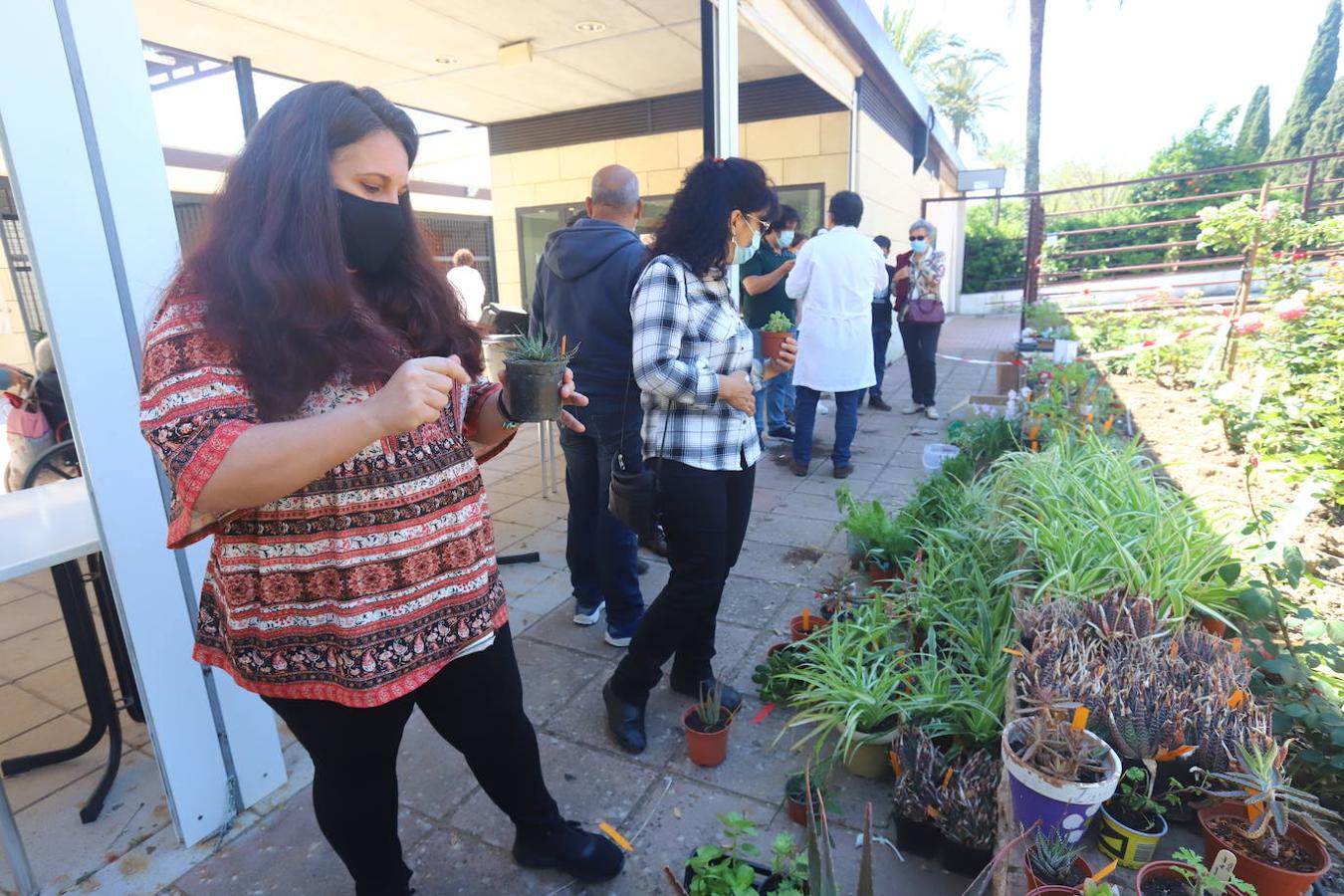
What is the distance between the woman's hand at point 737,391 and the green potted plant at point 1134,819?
4.40 feet

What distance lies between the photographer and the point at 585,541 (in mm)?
3201

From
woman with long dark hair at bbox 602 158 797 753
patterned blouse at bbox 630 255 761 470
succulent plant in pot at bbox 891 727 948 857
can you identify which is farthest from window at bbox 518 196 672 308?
succulent plant in pot at bbox 891 727 948 857

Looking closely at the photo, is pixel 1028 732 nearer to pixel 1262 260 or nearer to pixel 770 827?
pixel 770 827

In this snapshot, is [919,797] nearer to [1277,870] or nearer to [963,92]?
[1277,870]

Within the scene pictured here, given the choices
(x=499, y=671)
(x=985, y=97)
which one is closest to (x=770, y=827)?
(x=499, y=671)

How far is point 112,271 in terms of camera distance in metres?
1.71

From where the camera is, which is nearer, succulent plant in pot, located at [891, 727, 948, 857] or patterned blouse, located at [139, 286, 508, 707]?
patterned blouse, located at [139, 286, 508, 707]

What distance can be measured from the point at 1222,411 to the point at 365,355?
201 inches

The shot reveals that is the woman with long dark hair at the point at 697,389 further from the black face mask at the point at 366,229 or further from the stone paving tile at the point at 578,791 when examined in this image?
the black face mask at the point at 366,229

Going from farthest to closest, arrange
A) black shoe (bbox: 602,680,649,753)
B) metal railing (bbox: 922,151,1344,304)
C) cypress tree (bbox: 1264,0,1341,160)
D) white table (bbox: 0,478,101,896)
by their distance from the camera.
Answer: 1. cypress tree (bbox: 1264,0,1341,160)
2. metal railing (bbox: 922,151,1344,304)
3. black shoe (bbox: 602,680,649,753)
4. white table (bbox: 0,478,101,896)

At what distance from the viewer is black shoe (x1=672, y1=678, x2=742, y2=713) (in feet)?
8.18

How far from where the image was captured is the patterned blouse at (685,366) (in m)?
2.14

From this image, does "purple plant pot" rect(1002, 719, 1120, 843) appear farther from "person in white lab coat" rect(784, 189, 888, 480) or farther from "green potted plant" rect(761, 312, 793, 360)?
"person in white lab coat" rect(784, 189, 888, 480)

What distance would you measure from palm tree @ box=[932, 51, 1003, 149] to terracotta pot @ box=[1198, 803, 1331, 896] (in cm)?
3393
